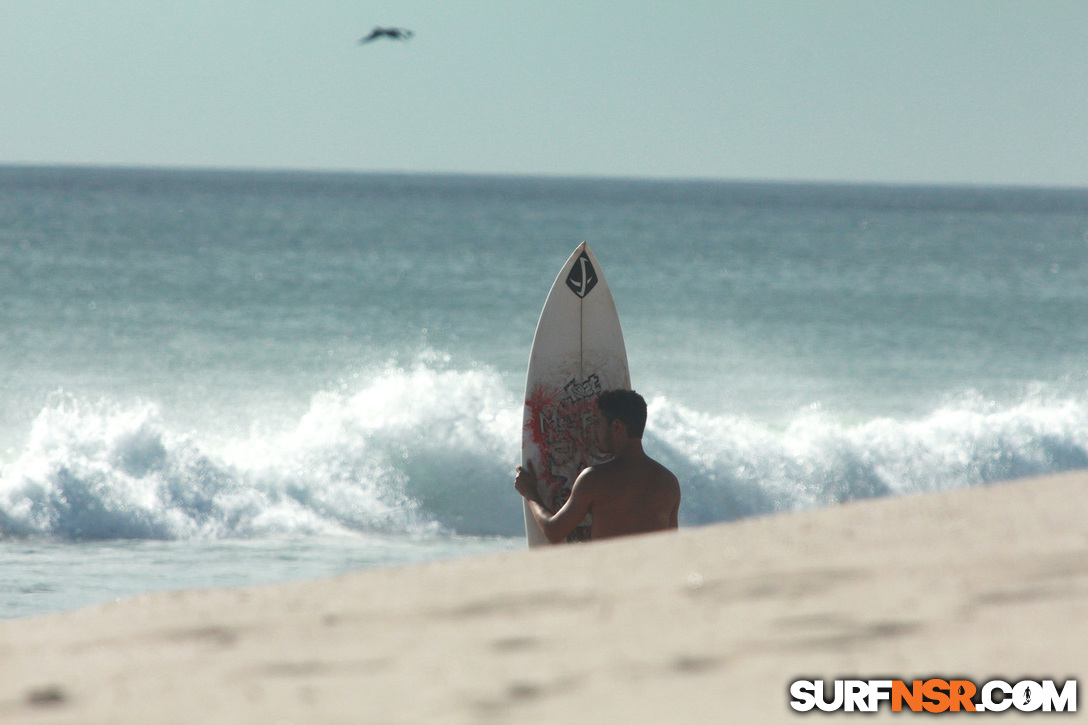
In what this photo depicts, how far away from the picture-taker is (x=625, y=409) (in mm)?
3576

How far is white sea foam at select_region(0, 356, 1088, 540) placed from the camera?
25.1 ft

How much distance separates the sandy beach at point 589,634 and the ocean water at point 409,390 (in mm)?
4256

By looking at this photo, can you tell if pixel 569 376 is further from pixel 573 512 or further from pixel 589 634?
pixel 589 634

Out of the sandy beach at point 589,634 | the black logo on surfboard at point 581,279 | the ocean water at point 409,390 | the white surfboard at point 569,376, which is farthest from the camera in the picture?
the ocean water at point 409,390

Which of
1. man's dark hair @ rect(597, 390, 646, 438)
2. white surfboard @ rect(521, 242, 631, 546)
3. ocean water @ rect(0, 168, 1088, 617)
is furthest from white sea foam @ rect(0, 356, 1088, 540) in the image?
man's dark hair @ rect(597, 390, 646, 438)

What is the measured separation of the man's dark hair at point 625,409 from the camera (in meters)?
3.56

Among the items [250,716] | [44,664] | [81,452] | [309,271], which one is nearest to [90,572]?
[81,452]

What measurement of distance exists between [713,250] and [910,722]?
30.8 meters

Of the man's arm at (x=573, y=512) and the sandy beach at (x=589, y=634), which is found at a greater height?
the sandy beach at (x=589, y=634)

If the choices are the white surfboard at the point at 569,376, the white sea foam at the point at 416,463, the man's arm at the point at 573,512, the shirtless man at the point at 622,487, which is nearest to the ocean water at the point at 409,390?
the white sea foam at the point at 416,463

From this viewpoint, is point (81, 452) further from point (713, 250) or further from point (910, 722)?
point (713, 250)

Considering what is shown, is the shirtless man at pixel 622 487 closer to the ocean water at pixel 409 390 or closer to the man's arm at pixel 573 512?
the man's arm at pixel 573 512

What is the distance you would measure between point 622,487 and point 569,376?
1926 millimetres

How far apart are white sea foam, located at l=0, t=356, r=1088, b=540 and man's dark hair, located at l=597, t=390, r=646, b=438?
468cm
